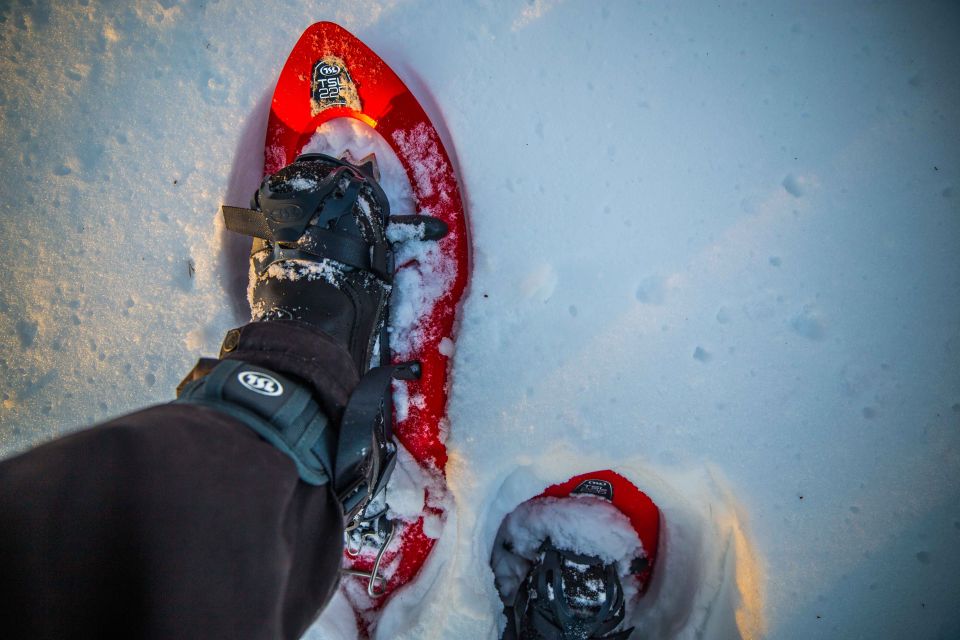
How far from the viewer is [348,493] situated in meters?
0.71

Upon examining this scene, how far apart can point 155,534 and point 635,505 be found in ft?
3.56

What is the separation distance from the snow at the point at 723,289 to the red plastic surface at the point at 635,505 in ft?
0.20

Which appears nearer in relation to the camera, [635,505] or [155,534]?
[155,534]

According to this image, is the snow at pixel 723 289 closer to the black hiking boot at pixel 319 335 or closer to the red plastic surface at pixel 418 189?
the red plastic surface at pixel 418 189

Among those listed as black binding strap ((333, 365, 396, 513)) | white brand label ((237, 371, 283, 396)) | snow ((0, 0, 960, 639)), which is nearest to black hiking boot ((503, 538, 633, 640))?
snow ((0, 0, 960, 639))

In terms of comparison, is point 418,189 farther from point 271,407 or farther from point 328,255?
point 271,407

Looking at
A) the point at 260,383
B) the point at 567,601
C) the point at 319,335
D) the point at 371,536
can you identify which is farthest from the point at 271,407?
the point at 567,601

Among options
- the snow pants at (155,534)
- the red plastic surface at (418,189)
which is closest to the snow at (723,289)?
the red plastic surface at (418,189)

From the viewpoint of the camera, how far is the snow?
1.10 meters

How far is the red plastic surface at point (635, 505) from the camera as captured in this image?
1.20m

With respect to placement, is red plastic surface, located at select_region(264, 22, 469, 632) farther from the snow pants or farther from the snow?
the snow pants

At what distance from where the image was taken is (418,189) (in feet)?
3.84

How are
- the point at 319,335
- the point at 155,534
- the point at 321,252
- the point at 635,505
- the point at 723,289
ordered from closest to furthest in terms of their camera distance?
the point at 155,534 < the point at 319,335 < the point at 321,252 < the point at 723,289 < the point at 635,505

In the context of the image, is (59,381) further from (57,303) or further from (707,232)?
(707,232)
